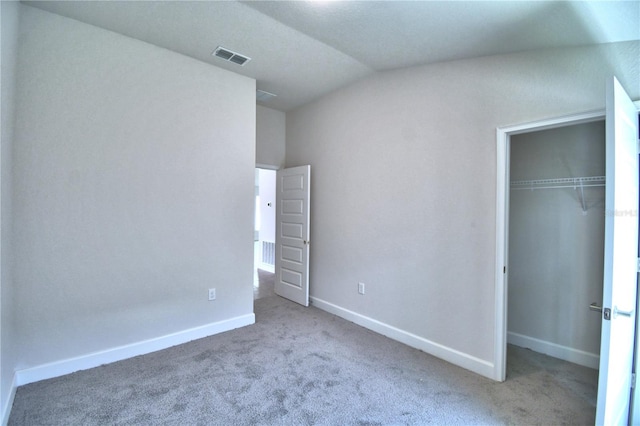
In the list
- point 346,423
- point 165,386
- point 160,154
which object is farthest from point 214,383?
point 160,154

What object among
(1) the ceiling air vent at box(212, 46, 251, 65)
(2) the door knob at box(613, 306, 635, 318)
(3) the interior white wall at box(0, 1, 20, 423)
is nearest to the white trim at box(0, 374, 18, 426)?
(3) the interior white wall at box(0, 1, 20, 423)

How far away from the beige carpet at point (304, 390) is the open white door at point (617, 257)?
666 mm

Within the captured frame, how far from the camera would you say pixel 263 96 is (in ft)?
13.0

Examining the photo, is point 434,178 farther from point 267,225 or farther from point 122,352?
point 267,225

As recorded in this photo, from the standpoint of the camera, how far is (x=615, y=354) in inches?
55.4

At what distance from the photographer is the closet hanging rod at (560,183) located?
8.18 feet

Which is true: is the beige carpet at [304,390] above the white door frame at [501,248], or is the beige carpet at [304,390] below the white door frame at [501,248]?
below

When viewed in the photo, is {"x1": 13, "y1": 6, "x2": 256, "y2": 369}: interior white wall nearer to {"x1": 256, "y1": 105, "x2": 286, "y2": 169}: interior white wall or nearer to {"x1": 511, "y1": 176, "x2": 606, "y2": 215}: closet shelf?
{"x1": 256, "y1": 105, "x2": 286, "y2": 169}: interior white wall

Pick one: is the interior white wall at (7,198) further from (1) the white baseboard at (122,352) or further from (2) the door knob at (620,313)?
(2) the door knob at (620,313)

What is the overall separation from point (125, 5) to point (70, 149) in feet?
4.05

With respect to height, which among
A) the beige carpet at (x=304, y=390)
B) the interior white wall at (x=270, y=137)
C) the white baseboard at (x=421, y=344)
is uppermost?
the interior white wall at (x=270, y=137)

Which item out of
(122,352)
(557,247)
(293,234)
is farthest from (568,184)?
(122,352)

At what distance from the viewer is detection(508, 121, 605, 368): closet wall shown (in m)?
2.51

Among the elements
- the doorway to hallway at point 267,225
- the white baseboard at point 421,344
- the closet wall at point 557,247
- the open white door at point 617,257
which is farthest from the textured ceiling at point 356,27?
the doorway to hallway at point 267,225
